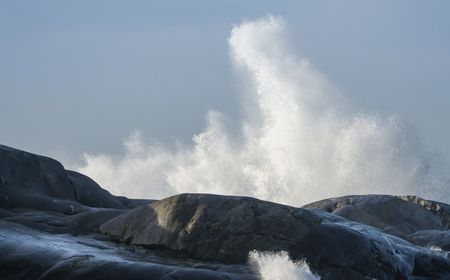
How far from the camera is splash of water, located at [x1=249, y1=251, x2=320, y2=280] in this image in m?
10.3

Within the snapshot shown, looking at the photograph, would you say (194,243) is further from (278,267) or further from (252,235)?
(278,267)

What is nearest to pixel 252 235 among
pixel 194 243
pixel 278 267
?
pixel 194 243

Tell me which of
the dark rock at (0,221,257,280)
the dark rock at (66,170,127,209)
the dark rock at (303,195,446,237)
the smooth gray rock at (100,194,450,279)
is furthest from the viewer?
the dark rock at (303,195,446,237)

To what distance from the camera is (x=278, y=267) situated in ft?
34.5

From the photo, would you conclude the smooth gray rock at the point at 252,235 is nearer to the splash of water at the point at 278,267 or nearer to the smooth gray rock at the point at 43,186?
the splash of water at the point at 278,267

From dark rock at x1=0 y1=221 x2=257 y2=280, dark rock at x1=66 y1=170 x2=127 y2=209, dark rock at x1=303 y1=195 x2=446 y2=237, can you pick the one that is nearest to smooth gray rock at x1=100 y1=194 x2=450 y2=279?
dark rock at x1=0 y1=221 x2=257 y2=280

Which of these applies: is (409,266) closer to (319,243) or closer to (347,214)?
(319,243)

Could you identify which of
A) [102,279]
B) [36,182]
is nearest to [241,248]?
[102,279]

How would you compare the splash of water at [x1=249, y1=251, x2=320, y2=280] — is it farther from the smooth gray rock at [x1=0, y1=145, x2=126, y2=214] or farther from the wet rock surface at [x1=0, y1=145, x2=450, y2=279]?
the smooth gray rock at [x1=0, y1=145, x2=126, y2=214]

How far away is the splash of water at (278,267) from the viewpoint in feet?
33.9

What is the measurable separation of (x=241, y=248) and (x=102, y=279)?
2.15 m

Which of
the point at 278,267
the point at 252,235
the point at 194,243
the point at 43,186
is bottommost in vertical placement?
the point at 278,267

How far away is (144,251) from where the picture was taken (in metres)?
11.7

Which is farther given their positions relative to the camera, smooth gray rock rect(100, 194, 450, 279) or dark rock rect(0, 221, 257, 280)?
smooth gray rock rect(100, 194, 450, 279)
